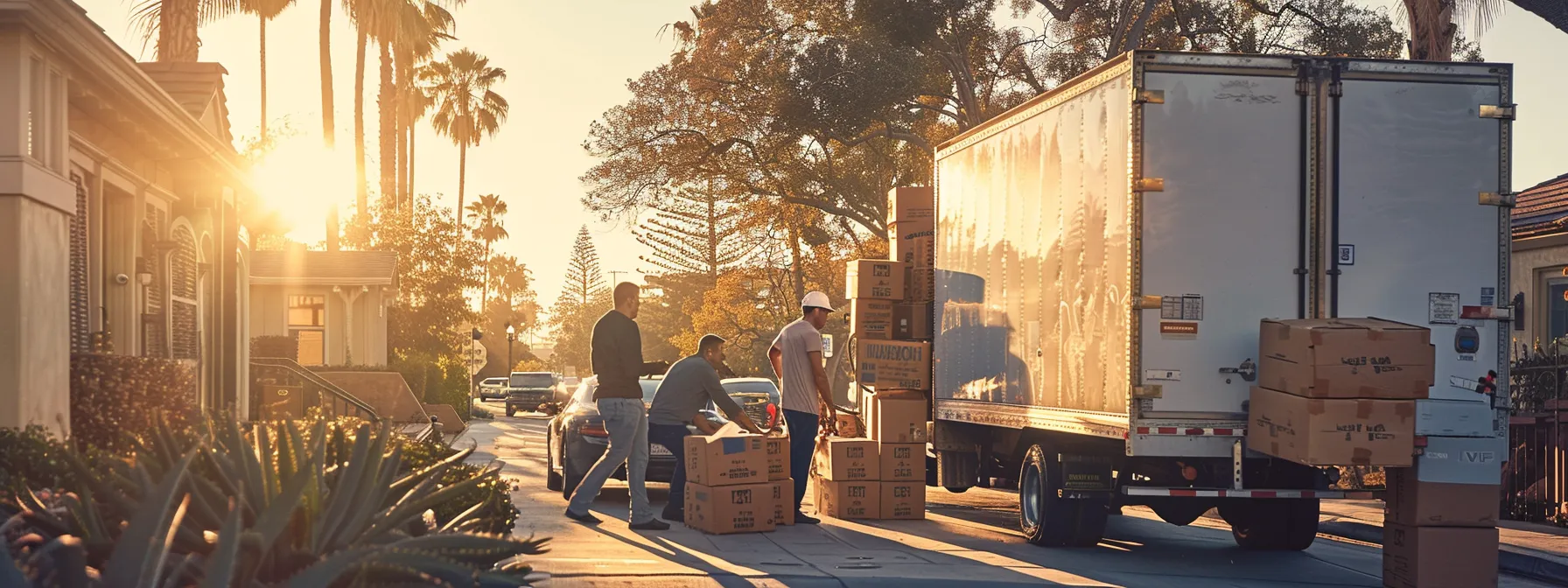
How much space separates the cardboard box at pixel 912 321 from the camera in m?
15.4

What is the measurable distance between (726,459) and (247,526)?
6.57 m

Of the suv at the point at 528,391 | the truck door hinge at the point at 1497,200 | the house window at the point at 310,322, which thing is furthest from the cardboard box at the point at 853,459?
the suv at the point at 528,391

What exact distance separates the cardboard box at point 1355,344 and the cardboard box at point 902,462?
189 inches

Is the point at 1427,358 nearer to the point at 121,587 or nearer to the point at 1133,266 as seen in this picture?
the point at 1133,266

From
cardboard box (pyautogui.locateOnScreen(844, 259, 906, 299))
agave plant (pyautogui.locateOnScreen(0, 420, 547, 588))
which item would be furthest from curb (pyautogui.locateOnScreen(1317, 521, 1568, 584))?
agave plant (pyautogui.locateOnScreen(0, 420, 547, 588))

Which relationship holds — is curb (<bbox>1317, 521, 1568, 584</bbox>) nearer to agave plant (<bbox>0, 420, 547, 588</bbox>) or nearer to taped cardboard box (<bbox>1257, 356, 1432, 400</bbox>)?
taped cardboard box (<bbox>1257, 356, 1432, 400</bbox>)

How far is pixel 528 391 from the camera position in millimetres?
53844

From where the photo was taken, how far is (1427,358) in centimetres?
948

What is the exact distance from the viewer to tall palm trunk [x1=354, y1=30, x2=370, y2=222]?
1932 inches

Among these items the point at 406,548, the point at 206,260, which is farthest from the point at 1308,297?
the point at 206,260

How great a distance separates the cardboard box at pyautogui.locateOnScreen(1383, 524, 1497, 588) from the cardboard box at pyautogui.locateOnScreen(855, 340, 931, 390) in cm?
584

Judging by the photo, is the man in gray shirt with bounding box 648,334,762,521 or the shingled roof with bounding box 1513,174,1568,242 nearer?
the man in gray shirt with bounding box 648,334,762,521

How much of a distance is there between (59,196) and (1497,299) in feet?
31.0

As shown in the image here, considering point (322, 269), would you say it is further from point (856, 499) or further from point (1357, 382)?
point (1357, 382)
